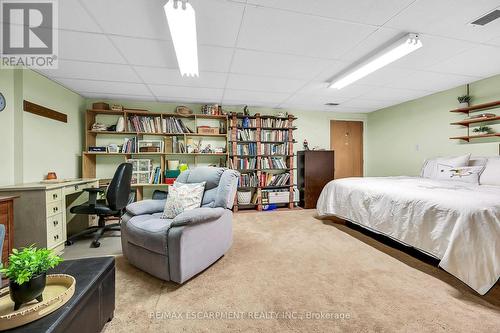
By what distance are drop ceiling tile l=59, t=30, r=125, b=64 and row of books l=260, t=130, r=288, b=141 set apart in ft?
8.85

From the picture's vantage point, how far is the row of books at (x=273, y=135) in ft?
14.6

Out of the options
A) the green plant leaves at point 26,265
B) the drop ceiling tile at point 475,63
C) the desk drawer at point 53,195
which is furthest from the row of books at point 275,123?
the green plant leaves at point 26,265

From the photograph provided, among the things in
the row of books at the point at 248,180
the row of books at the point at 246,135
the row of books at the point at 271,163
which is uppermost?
the row of books at the point at 246,135

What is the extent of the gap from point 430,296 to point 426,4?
216 cm

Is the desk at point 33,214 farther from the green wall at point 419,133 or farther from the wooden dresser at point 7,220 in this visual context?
the green wall at point 419,133

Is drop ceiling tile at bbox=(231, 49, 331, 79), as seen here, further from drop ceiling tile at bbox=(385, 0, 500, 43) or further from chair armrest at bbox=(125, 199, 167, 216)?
chair armrest at bbox=(125, 199, 167, 216)

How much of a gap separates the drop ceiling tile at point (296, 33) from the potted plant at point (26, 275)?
1.97m

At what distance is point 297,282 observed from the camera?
1771 millimetres

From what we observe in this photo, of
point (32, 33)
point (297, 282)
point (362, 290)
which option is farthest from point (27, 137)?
point (362, 290)

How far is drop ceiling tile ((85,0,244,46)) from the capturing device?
1588mm

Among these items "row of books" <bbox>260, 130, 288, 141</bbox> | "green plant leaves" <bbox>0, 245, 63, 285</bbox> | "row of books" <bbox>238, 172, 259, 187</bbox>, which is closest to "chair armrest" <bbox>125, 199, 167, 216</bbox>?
"green plant leaves" <bbox>0, 245, 63, 285</bbox>

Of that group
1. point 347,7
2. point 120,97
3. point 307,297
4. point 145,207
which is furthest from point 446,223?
point 120,97

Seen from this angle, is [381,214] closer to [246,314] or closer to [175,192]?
[246,314]

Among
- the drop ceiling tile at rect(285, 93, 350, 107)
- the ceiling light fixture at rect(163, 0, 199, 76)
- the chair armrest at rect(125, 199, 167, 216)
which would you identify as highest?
the drop ceiling tile at rect(285, 93, 350, 107)
